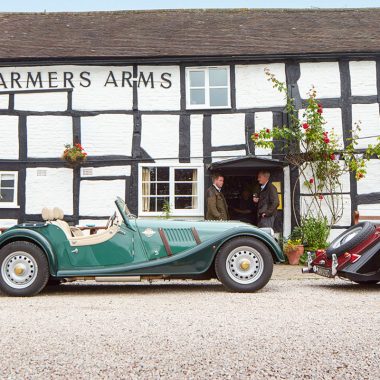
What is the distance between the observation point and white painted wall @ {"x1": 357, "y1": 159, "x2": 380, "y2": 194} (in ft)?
43.2

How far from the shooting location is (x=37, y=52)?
13.7m

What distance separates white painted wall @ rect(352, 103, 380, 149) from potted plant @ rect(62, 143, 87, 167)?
6.38 m

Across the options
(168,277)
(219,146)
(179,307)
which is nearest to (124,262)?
(168,277)

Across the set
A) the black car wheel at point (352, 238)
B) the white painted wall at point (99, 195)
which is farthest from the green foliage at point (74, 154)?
the black car wheel at point (352, 238)

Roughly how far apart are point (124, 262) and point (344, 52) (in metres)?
8.83

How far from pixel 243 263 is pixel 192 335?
2.64 metres

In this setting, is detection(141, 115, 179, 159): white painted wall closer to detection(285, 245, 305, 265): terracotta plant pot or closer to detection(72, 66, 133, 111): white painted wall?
detection(72, 66, 133, 111): white painted wall

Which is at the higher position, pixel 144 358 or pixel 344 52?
pixel 344 52

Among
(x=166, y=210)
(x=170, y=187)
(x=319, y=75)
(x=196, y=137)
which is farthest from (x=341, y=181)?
(x=166, y=210)

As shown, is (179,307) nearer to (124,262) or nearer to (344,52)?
(124,262)

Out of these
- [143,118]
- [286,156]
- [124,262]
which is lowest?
[124,262]

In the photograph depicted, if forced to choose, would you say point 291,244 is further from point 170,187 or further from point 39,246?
point 39,246

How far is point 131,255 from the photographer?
6922mm

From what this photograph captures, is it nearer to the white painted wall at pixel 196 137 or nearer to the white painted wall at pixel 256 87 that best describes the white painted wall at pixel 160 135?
the white painted wall at pixel 196 137
